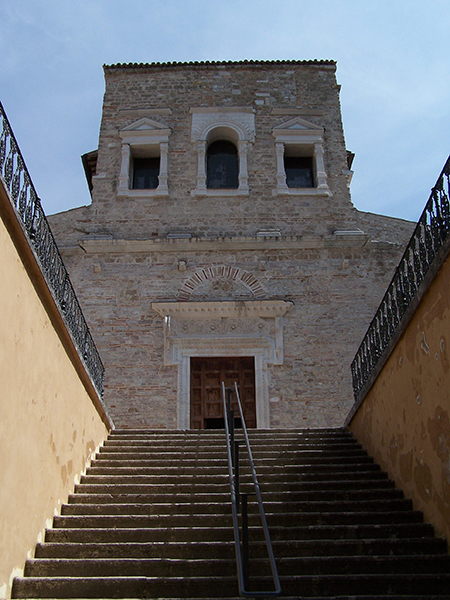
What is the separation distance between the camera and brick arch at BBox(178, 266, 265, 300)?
1305 centimetres

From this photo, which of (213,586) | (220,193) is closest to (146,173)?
(220,193)

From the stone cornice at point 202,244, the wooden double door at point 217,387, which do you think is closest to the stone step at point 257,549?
the wooden double door at point 217,387

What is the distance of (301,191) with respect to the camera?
1442 centimetres

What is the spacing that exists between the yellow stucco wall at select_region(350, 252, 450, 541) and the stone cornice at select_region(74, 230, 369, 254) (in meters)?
6.42

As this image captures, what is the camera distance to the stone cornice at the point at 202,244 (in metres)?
13.5

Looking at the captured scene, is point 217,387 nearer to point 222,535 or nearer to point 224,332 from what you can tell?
point 224,332

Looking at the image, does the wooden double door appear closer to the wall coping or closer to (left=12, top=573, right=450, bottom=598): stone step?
the wall coping

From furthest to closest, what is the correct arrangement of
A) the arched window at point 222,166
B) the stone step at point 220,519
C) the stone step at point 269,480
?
1. the arched window at point 222,166
2. the stone step at point 269,480
3. the stone step at point 220,519

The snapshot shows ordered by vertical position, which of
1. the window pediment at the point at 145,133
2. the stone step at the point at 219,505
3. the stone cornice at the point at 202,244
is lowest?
the stone step at the point at 219,505

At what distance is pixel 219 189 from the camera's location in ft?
47.0

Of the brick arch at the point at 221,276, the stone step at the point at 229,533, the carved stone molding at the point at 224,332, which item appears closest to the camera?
the stone step at the point at 229,533

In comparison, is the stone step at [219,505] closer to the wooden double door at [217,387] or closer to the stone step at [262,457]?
the stone step at [262,457]

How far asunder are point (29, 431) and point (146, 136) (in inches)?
427

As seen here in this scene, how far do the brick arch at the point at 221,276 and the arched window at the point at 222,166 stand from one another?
8.09 feet
